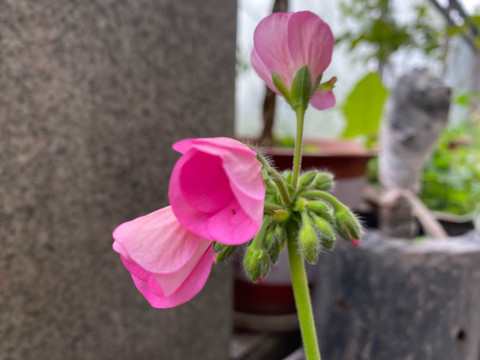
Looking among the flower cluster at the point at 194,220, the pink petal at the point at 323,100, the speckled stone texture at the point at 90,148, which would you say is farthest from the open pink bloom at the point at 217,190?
the speckled stone texture at the point at 90,148

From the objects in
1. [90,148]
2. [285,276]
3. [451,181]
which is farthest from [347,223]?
[451,181]

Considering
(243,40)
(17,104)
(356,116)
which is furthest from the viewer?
(243,40)

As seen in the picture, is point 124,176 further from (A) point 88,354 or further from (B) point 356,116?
(B) point 356,116

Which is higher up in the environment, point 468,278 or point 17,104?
point 17,104

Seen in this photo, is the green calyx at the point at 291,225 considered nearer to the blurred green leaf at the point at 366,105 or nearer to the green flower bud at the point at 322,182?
the green flower bud at the point at 322,182

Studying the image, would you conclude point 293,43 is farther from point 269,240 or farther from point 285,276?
point 285,276

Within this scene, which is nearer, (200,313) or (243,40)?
(200,313)

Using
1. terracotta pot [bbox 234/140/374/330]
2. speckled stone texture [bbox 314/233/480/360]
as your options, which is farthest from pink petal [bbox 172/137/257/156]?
terracotta pot [bbox 234/140/374/330]

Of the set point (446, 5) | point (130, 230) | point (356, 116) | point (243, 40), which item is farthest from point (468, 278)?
point (446, 5)
